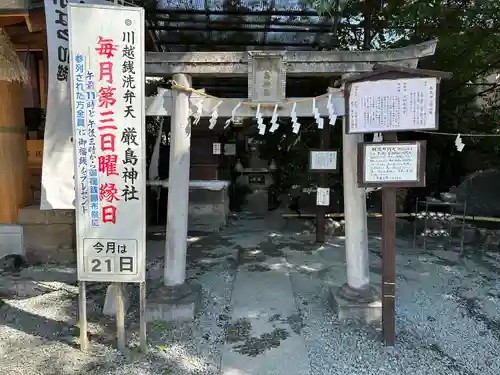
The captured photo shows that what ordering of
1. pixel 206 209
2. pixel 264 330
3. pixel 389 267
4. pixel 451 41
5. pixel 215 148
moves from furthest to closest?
pixel 215 148 → pixel 206 209 → pixel 451 41 → pixel 264 330 → pixel 389 267

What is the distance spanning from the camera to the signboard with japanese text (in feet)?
12.5

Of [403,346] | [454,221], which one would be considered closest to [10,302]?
[403,346]

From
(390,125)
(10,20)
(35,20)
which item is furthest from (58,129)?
(390,125)

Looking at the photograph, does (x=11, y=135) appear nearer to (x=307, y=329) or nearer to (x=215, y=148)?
(x=215, y=148)

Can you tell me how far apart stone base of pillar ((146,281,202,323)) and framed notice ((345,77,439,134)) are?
2796 millimetres

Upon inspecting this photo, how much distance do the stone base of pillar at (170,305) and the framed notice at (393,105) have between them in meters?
2.80

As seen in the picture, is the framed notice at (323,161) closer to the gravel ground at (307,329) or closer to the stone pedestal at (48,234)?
the gravel ground at (307,329)

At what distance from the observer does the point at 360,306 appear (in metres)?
4.73

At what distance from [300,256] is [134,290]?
317 cm

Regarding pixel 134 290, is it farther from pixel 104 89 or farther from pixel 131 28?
pixel 131 28

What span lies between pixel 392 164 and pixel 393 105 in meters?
0.61

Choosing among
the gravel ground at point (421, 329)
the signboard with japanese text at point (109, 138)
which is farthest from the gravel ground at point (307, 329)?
the signboard with japanese text at point (109, 138)

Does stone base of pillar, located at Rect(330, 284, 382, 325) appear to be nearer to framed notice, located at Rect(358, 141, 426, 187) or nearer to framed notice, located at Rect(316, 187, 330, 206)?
framed notice, located at Rect(358, 141, 426, 187)

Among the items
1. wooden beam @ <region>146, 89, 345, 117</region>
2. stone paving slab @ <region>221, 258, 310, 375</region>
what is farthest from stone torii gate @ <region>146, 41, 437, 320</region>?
stone paving slab @ <region>221, 258, 310, 375</region>
